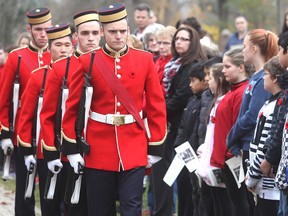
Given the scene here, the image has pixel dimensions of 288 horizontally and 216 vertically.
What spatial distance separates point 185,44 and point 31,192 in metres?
2.45

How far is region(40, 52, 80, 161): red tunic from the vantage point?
8.09m

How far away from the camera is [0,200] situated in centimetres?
1160

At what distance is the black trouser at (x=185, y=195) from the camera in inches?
375

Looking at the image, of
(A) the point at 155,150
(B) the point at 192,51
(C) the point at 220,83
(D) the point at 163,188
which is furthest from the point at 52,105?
(B) the point at 192,51

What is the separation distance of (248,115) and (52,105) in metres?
1.75

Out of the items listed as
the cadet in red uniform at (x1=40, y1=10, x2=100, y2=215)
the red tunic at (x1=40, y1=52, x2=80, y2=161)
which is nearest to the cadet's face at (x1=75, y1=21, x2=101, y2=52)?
the cadet in red uniform at (x1=40, y1=10, x2=100, y2=215)

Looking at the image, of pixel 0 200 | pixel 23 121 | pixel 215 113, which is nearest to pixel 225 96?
pixel 215 113

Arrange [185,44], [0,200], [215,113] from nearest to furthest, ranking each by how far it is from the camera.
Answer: [215,113] → [185,44] → [0,200]

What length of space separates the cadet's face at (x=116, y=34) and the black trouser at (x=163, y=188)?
264 centimetres

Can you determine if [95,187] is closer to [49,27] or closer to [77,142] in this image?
[77,142]

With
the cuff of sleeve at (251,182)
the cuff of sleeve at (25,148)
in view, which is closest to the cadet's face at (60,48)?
the cuff of sleeve at (25,148)

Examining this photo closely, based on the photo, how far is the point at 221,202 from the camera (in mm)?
8531

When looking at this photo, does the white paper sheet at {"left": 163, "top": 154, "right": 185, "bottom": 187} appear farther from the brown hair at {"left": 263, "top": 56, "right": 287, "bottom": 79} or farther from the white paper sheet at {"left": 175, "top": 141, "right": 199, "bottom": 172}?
the brown hair at {"left": 263, "top": 56, "right": 287, "bottom": 79}

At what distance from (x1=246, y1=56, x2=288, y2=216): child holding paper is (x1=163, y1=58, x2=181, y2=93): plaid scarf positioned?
8.72 ft
